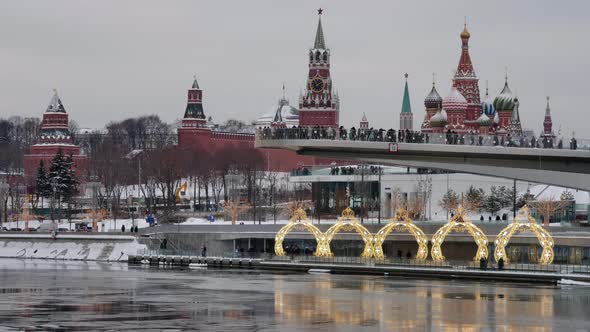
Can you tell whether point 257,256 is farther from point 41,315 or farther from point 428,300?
point 41,315

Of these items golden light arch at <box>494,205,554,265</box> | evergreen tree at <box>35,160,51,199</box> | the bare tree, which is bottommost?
golden light arch at <box>494,205,554,265</box>

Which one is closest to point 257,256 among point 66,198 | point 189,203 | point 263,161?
point 66,198

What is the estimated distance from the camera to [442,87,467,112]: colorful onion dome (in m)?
135

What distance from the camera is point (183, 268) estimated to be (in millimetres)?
76500

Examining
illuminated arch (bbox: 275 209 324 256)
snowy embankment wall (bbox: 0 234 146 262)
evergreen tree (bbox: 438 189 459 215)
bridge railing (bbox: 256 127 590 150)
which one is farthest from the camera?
evergreen tree (bbox: 438 189 459 215)

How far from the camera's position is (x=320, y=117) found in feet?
508

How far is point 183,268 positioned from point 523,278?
66.0 ft

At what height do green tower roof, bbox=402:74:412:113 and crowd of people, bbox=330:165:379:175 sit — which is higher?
green tower roof, bbox=402:74:412:113

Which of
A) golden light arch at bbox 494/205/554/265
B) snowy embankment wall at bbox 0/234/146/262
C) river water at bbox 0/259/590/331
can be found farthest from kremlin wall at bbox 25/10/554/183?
river water at bbox 0/259/590/331

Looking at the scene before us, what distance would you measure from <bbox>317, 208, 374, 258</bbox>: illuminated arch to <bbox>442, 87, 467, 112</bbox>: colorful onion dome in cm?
5964

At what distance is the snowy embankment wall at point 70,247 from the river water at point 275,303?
16402mm

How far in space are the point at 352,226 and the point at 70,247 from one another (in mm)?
20932

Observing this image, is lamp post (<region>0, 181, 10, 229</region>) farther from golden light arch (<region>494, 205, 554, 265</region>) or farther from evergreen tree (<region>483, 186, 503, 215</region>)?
golden light arch (<region>494, 205, 554, 265</region>)

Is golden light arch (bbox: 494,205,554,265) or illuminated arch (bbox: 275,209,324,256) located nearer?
golden light arch (bbox: 494,205,554,265)
